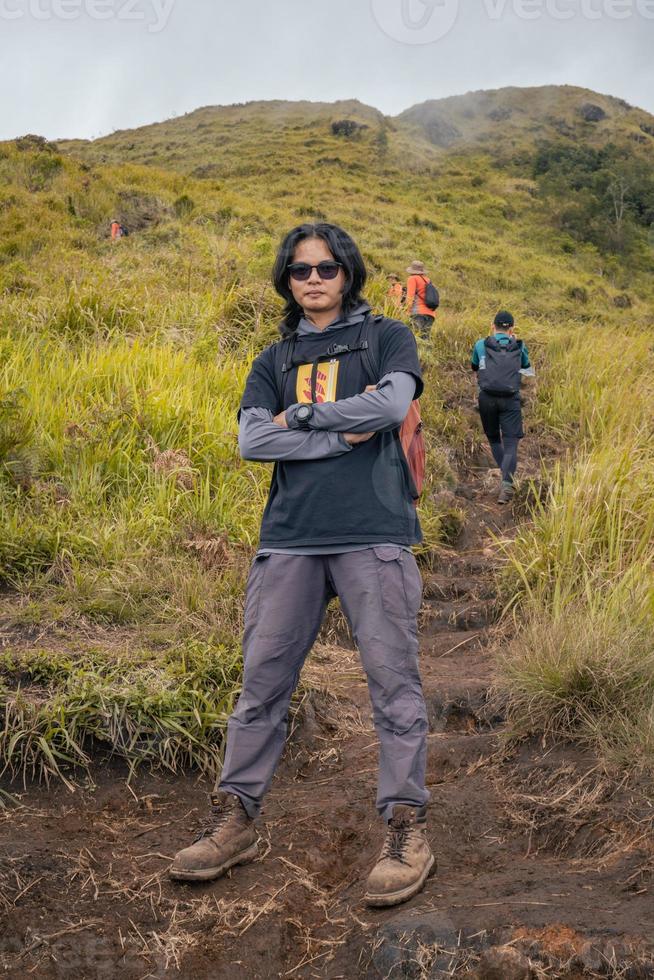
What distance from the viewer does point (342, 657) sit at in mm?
5340

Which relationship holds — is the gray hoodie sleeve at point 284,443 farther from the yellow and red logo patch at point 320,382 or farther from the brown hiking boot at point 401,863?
the brown hiking boot at point 401,863

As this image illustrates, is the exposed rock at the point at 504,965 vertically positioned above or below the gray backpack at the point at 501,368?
below

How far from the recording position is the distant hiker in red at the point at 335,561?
3.00 m

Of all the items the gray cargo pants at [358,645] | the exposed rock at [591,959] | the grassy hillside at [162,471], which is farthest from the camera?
the grassy hillside at [162,471]

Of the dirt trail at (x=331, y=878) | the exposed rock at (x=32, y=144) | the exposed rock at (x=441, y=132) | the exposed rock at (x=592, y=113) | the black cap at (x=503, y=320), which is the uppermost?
the exposed rock at (x=592, y=113)

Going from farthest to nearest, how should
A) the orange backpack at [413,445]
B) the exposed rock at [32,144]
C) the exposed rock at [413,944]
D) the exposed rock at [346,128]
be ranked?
1. the exposed rock at [346,128]
2. the exposed rock at [32,144]
3. the orange backpack at [413,445]
4. the exposed rock at [413,944]

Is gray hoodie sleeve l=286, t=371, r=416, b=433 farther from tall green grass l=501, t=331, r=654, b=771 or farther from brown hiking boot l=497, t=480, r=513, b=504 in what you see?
brown hiking boot l=497, t=480, r=513, b=504

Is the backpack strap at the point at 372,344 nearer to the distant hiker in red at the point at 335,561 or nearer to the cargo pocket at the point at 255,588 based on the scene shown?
the distant hiker in red at the point at 335,561

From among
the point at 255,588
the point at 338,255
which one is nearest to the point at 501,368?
the point at 338,255

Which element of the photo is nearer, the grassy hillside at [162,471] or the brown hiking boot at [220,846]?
the brown hiking boot at [220,846]

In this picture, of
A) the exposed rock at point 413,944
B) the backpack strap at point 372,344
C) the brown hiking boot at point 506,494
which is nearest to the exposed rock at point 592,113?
the brown hiking boot at point 506,494

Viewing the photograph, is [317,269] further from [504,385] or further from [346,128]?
[346,128]

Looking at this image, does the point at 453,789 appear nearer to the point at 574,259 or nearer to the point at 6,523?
the point at 6,523

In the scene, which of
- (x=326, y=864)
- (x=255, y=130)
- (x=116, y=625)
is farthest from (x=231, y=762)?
(x=255, y=130)
